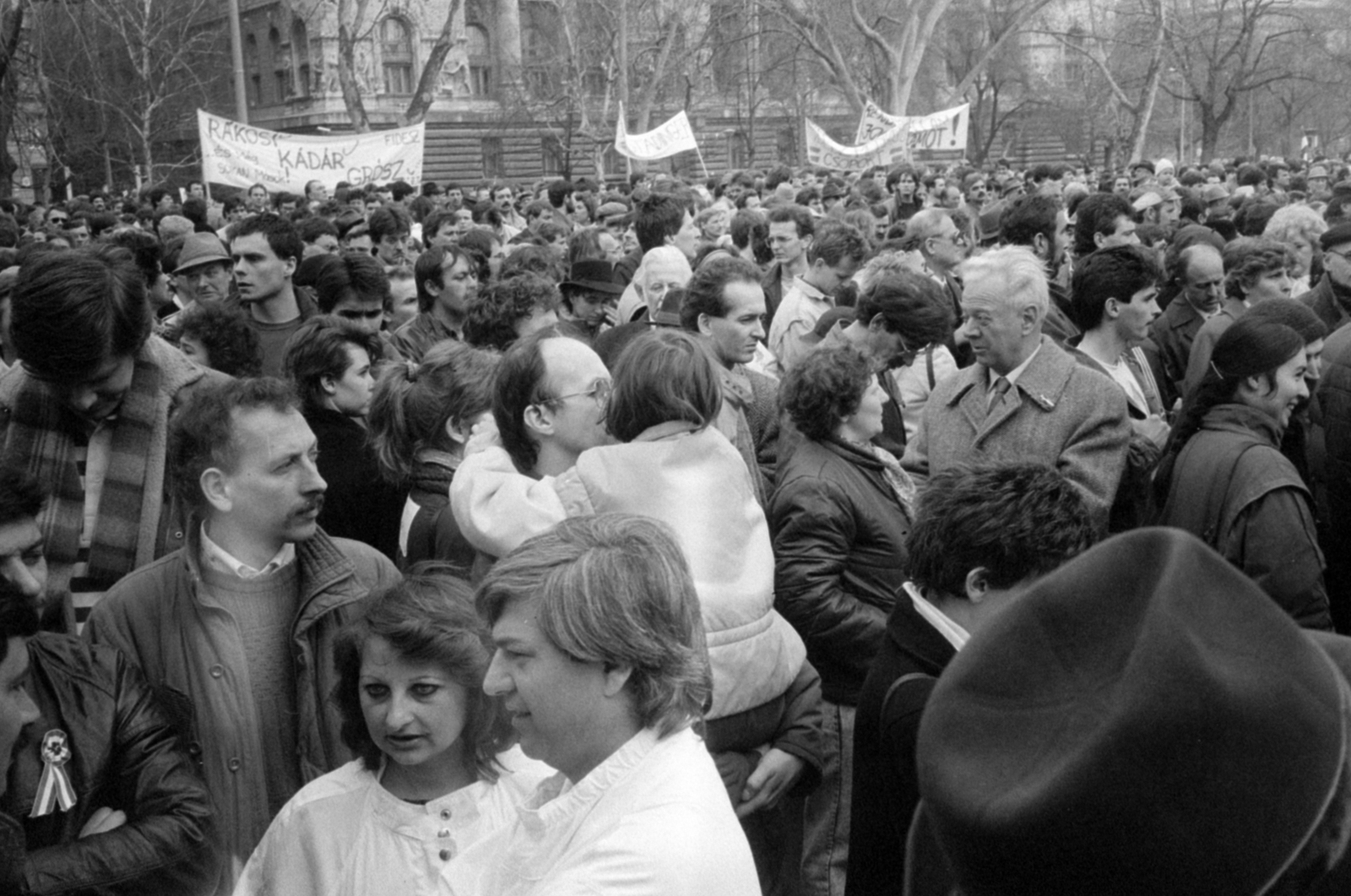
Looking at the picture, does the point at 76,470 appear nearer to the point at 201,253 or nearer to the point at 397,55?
the point at 201,253

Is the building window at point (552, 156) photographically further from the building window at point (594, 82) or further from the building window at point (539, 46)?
the building window at point (594, 82)

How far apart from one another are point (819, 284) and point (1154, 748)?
647 centimetres

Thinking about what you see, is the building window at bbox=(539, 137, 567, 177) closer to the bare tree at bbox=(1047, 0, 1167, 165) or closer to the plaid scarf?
the bare tree at bbox=(1047, 0, 1167, 165)

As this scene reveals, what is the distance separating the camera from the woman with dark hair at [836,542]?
4.26 m

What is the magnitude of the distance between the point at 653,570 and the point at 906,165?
54.5 feet

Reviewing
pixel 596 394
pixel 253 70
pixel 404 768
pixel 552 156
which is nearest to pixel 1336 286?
pixel 596 394

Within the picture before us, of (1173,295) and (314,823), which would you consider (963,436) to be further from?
(1173,295)

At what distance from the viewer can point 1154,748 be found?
1.18 meters

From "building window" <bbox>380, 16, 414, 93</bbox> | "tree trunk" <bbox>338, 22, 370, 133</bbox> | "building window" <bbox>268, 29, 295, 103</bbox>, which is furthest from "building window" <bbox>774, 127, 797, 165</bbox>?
"tree trunk" <bbox>338, 22, 370, 133</bbox>

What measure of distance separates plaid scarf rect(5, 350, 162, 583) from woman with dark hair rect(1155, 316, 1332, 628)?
2823 millimetres

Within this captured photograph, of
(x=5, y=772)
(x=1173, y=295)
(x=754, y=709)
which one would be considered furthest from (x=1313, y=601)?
(x=1173, y=295)

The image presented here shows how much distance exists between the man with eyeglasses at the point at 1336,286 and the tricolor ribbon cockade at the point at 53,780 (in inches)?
219

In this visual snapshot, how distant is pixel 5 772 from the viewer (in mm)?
2699

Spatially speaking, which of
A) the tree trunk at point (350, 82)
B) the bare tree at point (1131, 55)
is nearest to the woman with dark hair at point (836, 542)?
the tree trunk at point (350, 82)
